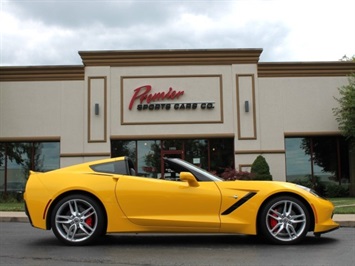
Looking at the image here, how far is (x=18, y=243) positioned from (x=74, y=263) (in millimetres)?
2107

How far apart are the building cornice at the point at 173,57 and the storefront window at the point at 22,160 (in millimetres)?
4354

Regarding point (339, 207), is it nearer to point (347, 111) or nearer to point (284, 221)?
point (347, 111)

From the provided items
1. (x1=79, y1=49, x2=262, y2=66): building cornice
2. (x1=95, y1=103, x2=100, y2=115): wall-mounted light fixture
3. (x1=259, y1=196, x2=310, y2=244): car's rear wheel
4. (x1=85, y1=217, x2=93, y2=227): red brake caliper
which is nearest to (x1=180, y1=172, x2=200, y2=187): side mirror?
(x1=259, y1=196, x2=310, y2=244): car's rear wheel

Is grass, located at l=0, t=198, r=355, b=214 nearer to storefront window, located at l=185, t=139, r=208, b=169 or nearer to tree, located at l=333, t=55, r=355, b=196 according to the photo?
tree, located at l=333, t=55, r=355, b=196

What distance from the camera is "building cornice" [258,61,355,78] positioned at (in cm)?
2012

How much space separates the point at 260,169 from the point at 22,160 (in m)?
10.7

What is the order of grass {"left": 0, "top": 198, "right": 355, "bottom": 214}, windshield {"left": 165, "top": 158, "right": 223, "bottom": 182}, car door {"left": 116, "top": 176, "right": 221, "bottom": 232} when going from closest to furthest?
1. car door {"left": 116, "top": 176, "right": 221, "bottom": 232}
2. windshield {"left": 165, "top": 158, "right": 223, "bottom": 182}
3. grass {"left": 0, "top": 198, "right": 355, "bottom": 214}

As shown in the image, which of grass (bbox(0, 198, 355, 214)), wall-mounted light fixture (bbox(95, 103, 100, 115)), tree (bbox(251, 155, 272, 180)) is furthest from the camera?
wall-mounted light fixture (bbox(95, 103, 100, 115))

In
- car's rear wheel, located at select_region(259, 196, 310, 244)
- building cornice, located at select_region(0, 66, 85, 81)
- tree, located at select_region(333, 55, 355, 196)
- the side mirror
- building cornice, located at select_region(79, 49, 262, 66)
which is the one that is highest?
building cornice, located at select_region(79, 49, 262, 66)

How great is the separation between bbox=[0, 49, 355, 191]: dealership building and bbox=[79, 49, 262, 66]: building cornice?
0.15 ft

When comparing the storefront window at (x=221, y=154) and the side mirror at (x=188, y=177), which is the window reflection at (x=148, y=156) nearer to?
the storefront window at (x=221, y=154)

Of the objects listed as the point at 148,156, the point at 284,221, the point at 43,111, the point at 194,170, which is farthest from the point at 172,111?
the point at 284,221

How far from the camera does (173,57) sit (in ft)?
66.0

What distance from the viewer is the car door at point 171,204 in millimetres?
6008
